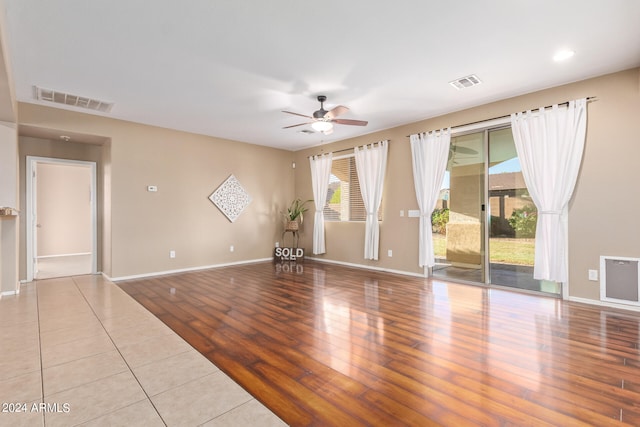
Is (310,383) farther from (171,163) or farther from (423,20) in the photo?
(171,163)

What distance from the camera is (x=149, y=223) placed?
561cm

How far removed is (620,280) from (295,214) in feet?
18.6

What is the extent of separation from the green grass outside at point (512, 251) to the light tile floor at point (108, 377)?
4.12m

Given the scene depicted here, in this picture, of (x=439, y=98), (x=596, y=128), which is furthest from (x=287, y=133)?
(x=596, y=128)

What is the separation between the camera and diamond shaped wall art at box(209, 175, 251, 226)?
6.51 meters

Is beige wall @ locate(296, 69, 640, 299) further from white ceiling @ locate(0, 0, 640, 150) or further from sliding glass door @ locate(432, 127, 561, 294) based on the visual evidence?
sliding glass door @ locate(432, 127, 561, 294)

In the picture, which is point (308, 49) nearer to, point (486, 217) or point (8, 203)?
point (486, 217)

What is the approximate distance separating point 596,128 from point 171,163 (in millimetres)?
6611

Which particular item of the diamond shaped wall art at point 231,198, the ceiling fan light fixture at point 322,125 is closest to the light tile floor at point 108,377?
the ceiling fan light fixture at point 322,125

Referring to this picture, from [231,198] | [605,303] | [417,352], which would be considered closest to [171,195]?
[231,198]

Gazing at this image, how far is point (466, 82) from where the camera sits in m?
3.86

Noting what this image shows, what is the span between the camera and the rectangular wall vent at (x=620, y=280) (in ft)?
11.3

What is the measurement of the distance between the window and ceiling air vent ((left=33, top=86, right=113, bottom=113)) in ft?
14.3

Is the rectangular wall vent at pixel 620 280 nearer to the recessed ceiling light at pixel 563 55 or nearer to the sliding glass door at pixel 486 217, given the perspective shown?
the sliding glass door at pixel 486 217
